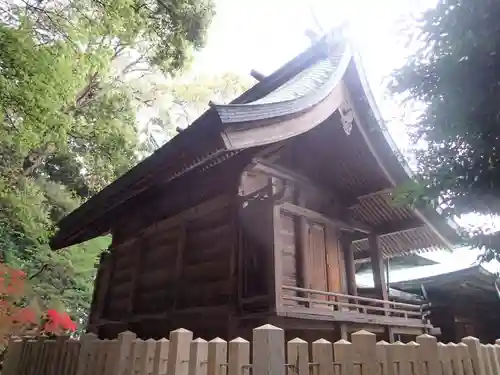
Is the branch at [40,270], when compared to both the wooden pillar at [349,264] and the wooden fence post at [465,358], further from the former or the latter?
the wooden fence post at [465,358]

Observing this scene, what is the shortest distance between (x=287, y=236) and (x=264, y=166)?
1.10m

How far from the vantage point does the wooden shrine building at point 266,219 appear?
15.1 ft

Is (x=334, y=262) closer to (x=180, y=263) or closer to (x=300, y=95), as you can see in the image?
(x=180, y=263)

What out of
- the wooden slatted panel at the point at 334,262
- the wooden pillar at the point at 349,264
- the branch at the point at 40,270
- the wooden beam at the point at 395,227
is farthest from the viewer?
the branch at the point at 40,270

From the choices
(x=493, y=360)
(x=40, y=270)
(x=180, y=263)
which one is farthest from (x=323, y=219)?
(x=40, y=270)

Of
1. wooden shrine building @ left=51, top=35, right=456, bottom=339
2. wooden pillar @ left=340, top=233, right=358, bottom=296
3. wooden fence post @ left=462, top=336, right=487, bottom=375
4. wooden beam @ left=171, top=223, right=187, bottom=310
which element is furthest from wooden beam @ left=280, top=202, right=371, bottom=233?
wooden fence post @ left=462, top=336, right=487, bottom=375

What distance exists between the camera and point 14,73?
14.1 feet

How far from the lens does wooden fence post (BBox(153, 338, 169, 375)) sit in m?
2.53

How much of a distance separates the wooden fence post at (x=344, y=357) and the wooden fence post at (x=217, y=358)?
743mm

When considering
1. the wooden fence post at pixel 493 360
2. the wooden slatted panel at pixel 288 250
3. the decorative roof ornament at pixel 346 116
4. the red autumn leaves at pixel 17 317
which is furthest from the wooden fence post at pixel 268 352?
the red autumn leaves at pixel 17 317

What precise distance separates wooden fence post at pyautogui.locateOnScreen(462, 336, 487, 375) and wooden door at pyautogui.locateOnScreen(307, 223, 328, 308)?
2803 millimetres

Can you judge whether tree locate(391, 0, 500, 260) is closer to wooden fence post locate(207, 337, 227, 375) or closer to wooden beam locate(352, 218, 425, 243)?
wooden fence post locate(207, 337, 227, 375)

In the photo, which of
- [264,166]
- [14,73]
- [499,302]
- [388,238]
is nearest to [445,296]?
[499,302]

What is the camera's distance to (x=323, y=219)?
6.35 m
